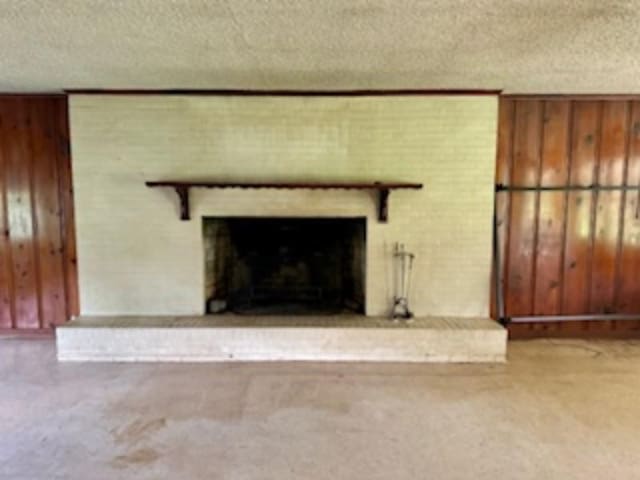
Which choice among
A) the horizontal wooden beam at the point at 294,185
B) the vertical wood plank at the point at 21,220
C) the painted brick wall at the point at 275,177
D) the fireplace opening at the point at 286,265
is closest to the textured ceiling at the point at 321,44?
the painted brick wall at the point at 275,177

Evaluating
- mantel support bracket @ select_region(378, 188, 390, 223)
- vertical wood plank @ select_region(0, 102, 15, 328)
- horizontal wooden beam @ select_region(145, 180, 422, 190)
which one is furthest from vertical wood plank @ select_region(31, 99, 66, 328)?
mantel support bracket @ select_region(378, 188, 390, 223)

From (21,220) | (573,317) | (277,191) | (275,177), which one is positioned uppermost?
(275,177)

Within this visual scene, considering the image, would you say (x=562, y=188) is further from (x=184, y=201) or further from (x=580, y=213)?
(x=184, y=201)

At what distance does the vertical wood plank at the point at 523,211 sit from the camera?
12.8ft

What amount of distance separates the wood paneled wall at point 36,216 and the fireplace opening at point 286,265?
1.29 metres

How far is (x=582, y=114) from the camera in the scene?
3.93m

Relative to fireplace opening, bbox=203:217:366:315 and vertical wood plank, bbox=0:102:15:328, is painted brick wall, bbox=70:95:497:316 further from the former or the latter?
vertical wood plank, bbox=0:102:15:328

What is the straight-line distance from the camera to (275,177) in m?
3.75

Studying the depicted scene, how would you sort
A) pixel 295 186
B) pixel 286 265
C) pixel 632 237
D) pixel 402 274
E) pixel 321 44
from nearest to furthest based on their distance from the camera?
1. pixel 321 44
2. pixel 295 186
3. pixel 402 274
4. pixel 632 237
5. pixel 286 265

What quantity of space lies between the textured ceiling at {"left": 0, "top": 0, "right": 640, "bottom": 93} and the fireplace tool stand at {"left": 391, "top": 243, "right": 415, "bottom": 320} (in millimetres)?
1324

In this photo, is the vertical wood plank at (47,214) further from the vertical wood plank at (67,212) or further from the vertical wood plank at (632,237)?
the vertical wood plank at (632,237)

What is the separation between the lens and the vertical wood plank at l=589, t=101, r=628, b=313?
3949 mm

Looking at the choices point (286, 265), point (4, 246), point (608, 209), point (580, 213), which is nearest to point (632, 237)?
point (608, 209)

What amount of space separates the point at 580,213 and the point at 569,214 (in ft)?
0.31
